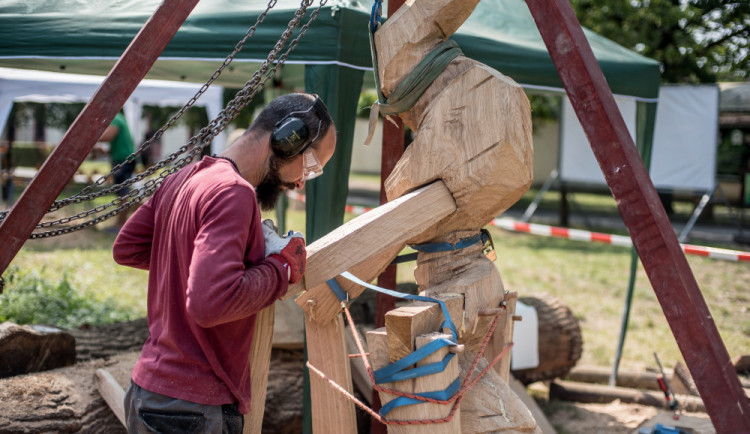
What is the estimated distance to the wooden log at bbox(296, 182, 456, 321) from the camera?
202 centimetres

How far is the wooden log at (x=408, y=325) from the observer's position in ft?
6.14

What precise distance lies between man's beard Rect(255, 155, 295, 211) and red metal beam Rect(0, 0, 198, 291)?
522 mm

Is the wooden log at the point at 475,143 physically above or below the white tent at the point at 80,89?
below

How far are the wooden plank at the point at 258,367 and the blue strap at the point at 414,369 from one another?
360 millimetres

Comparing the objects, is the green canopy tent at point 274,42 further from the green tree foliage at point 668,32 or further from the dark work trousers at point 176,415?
the green tree foliage at point 668,32

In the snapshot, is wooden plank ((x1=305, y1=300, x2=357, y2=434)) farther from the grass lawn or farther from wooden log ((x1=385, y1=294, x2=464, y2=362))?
the grass lawn

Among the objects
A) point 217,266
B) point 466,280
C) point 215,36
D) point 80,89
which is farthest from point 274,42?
point 80,89

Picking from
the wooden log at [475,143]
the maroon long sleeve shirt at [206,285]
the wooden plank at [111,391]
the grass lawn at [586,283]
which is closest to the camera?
the maroon long sleeve shirt at [206,285]

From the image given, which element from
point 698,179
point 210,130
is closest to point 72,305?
point 210,130

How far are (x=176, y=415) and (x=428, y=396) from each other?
2.33 feet

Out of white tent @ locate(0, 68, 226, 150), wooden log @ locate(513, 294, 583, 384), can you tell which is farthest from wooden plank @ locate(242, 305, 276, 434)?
white tent @ locate(0, 68, 226, 150)

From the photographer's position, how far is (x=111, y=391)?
314 cm

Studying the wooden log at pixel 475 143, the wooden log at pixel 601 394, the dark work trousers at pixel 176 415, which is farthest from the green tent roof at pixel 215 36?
the wooden log at pixel 601 394

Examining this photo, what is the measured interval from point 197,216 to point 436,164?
33.6 inches
